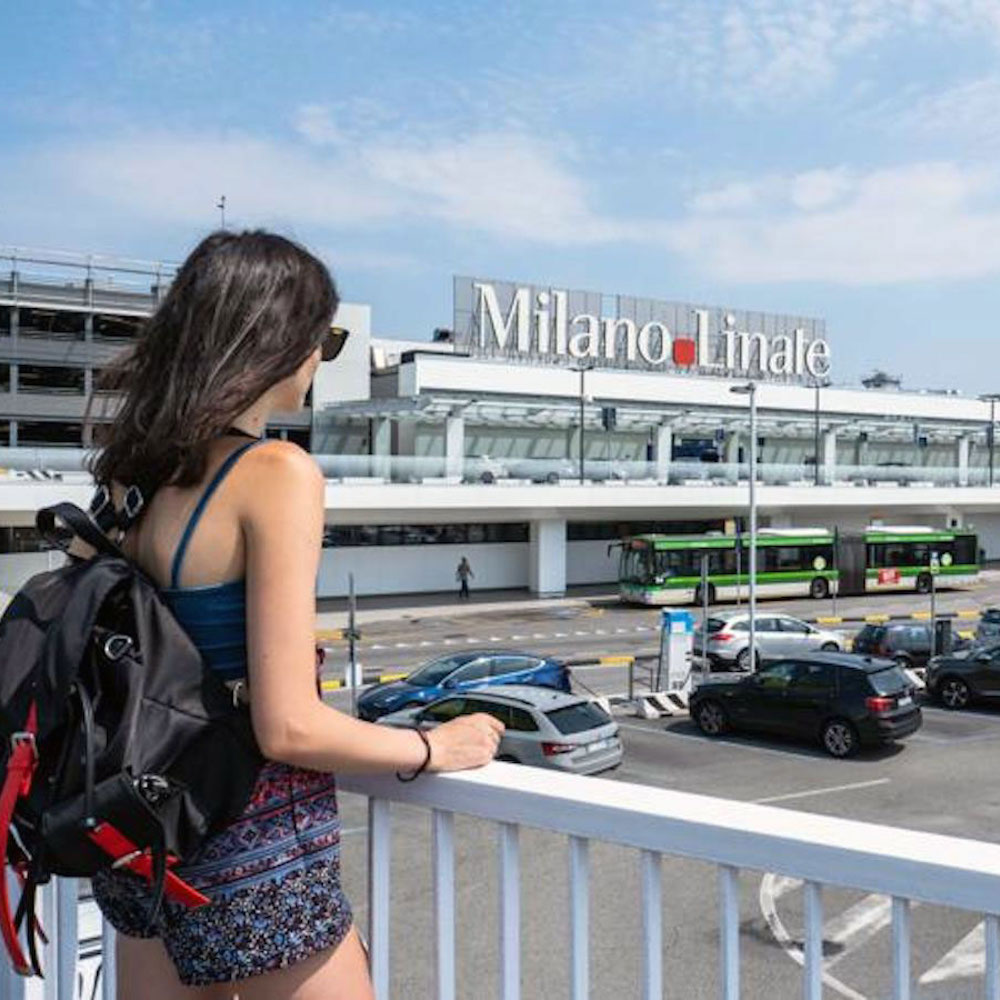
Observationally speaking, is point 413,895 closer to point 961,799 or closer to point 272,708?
point 272,708

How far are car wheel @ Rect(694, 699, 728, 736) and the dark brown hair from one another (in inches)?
728

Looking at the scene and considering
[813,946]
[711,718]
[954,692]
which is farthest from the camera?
[954,692]

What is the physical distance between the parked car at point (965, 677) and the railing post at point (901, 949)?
21718 mm

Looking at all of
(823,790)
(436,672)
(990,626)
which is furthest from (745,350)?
(823,790)

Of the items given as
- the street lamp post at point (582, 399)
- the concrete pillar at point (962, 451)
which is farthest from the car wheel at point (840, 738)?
the concrete pillar at point (962, 451)

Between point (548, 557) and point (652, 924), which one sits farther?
point (548, 557)

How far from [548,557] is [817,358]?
27.1m

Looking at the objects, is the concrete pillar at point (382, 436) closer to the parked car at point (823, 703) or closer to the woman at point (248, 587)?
the parked car at point (823, 703)

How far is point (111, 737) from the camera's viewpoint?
1.69 meters

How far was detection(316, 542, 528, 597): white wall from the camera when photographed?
133 feet

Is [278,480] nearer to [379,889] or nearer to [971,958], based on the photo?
[379,889]

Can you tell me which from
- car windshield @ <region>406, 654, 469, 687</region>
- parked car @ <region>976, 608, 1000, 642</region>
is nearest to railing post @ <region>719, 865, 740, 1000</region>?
car windshield @ <region>406, 654, 469, 687</region>

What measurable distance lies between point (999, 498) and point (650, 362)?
64.1ft

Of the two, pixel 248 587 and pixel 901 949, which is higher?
pixel 248 587
